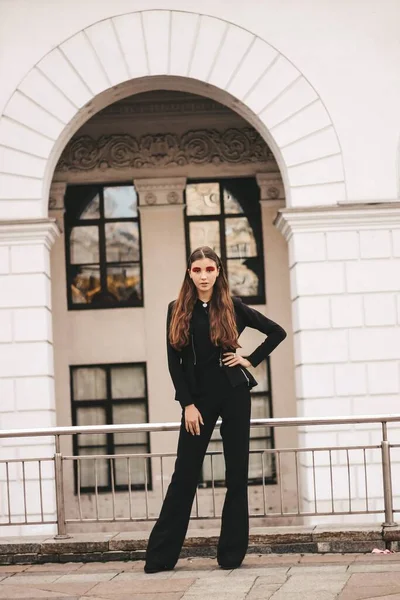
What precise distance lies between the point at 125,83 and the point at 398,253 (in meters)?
3.67

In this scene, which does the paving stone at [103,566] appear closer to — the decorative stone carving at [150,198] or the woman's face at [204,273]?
the woman's face at [204,273]

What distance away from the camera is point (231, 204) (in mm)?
16203

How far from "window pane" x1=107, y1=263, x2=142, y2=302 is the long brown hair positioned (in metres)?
9.38

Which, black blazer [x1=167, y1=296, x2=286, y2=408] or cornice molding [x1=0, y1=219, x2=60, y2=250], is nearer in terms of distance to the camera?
black blazer [x1=167, y1=296, x2=286, y2=408]

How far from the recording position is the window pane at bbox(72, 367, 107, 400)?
52.1 feet

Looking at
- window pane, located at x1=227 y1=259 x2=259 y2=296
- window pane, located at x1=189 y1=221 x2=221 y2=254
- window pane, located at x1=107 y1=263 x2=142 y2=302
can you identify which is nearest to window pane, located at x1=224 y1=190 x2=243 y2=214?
window pane, located at x1=189 y1=221 x2=221 y2=254

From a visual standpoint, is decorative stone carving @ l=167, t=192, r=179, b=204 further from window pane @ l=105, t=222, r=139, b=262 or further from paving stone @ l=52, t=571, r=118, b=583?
paving stone @ l=52, t=571, r=118, b=583

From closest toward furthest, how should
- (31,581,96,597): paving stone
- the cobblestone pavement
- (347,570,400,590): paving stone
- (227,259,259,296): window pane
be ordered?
the cobblestone pavement < (347,570,400,590): paving stone < (31,581,96,597): paving stone < (227,259,259,296): window pane

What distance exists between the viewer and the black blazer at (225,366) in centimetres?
669

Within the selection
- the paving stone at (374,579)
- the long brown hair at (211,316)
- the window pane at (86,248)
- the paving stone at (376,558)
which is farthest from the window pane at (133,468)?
the paving stone at (374,579)

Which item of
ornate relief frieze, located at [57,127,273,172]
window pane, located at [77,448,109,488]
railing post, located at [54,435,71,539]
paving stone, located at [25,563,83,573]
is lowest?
window pane, located at [77,448,109,488]

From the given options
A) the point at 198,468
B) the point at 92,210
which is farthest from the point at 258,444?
the point at 198,468

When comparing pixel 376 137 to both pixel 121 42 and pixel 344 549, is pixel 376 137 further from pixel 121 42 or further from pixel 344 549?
pixel 344 549

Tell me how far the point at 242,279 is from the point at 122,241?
1.95 metres
